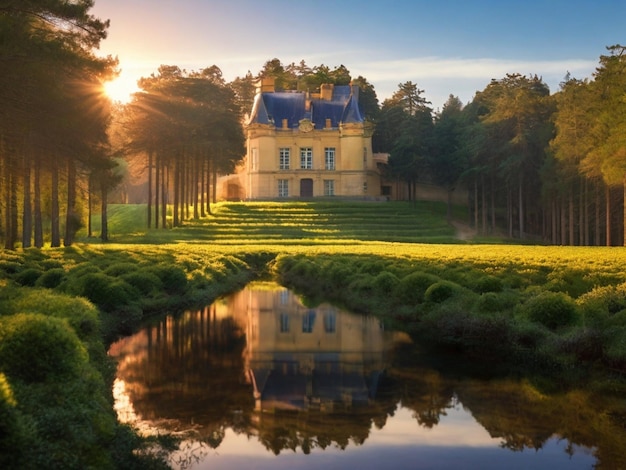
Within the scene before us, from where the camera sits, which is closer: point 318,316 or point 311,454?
point 311,454

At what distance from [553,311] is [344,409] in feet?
20.6

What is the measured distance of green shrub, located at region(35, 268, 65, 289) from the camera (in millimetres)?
19547

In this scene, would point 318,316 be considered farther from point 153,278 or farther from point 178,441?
point 178,441

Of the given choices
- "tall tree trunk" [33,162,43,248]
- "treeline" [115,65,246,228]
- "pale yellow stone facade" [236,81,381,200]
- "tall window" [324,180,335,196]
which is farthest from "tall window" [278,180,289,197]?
"tall tree trunk" [33,162,43,248]

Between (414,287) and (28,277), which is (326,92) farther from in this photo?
(28,277)

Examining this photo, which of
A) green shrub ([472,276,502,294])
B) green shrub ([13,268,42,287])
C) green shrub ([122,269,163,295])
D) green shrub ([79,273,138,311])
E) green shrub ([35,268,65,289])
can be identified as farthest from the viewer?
green shrub ([122,269,163,295])

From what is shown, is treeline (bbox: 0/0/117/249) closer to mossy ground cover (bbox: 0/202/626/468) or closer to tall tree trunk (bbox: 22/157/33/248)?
tall tree trunk (bbox: 22/157/33/248)

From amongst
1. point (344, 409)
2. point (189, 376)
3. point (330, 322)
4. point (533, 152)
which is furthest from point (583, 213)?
point (344, 409)

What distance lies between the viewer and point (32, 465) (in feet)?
23.6

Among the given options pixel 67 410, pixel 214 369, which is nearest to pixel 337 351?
pixel 214 369

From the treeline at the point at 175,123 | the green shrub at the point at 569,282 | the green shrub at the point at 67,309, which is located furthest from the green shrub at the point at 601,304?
the treeline at the point at 175,123

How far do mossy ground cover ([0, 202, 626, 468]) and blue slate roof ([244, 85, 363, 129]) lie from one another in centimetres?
4893

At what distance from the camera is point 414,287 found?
20.9 m

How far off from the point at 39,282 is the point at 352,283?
33.6 feet
